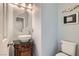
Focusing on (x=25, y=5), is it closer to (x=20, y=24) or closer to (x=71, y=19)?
(x=20, y=24)

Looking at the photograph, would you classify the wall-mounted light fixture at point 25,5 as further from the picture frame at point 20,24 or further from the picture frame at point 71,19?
the picture frame at point 71,19

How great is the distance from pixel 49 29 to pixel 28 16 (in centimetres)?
31

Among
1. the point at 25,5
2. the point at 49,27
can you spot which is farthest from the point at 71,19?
the point at 25,5

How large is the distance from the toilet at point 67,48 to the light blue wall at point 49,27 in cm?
9

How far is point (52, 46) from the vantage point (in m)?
1.31

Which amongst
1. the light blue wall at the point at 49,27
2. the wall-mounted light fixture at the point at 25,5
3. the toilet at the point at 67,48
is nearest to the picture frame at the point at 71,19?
the light blue wall at the point at 49,27

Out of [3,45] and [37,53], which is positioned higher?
[3,45]

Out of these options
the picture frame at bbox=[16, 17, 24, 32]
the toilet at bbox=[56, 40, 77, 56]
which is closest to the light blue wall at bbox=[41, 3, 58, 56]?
the toilet at bbox=[56, 40, 77, 56]

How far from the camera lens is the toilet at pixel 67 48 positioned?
1.22 m

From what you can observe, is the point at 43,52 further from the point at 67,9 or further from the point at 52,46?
the point at 67,9

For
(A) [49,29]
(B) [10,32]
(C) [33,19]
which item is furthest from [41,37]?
(B) [10,32]

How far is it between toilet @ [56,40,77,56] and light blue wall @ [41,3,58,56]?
0.29ft

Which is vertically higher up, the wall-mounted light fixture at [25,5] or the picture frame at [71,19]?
the wall-mounted light fixture at [25,5]

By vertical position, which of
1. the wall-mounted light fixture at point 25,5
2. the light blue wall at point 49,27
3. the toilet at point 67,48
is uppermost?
the wall-mounted light fixture at point 25,5
